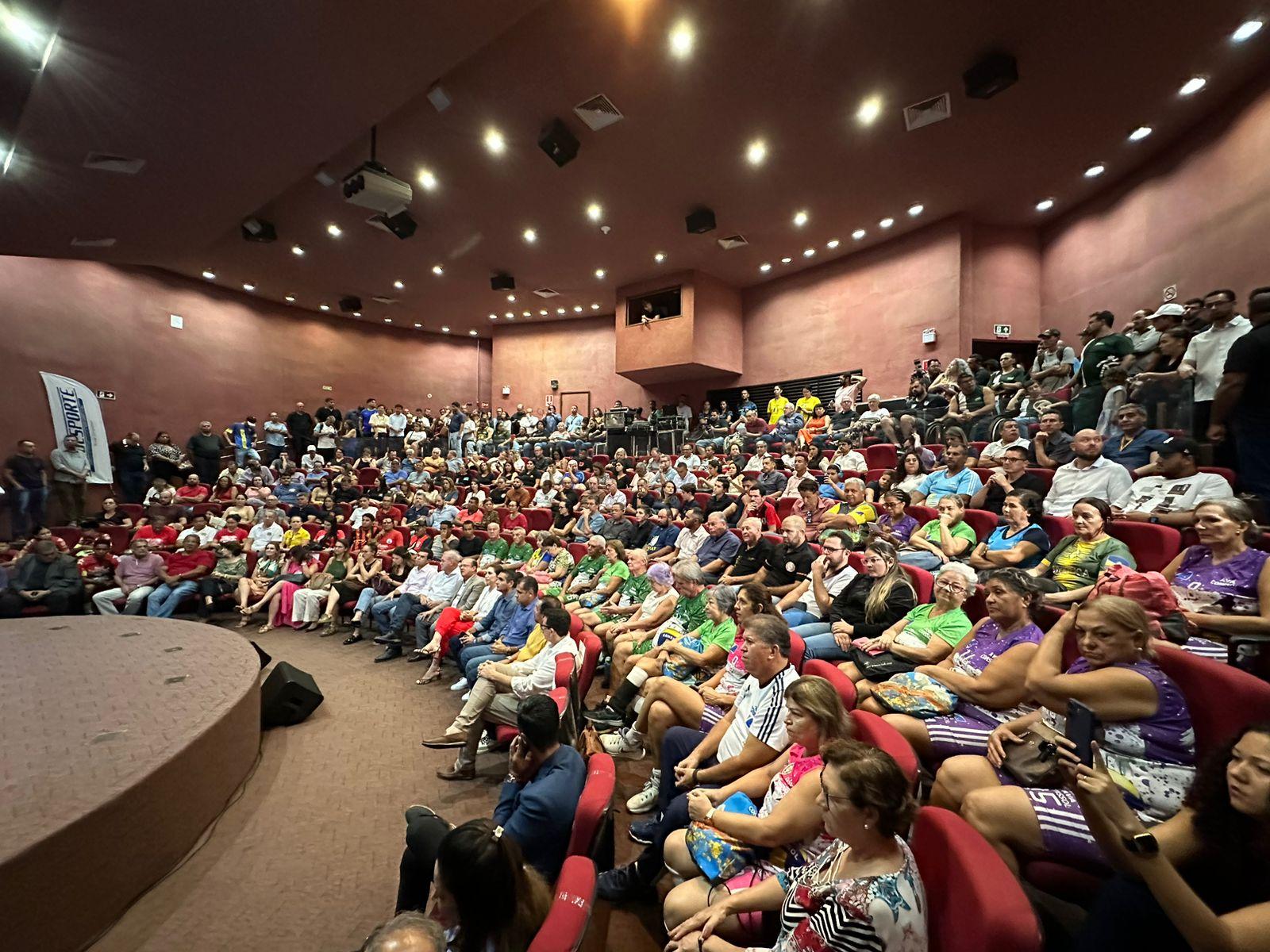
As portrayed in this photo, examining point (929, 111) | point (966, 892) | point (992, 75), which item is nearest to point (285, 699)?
point (966, 892)

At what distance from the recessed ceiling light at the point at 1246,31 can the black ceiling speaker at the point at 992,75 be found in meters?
1.96

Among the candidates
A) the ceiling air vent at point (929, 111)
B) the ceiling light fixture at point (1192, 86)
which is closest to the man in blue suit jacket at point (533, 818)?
the ceiling air vent at point (929, 111)

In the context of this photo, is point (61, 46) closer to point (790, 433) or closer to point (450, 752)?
point (450, 752)

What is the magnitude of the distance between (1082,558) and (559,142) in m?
7.15

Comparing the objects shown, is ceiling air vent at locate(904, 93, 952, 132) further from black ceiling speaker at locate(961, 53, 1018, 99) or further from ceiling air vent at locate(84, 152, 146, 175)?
ceiling air vent at locate(84, 152, 146, 175)

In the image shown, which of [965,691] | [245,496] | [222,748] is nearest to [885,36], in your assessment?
[965,691]

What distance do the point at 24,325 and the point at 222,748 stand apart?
11.0 metres

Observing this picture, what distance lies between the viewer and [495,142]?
7172 mm

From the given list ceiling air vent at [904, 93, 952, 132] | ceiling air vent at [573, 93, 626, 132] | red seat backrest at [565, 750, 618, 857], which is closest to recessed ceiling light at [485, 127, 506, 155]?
ceiling air vent at [573, 93, 626, 132]

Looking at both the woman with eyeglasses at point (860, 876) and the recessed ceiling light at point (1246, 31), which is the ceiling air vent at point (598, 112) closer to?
the recessed ceiling light at point (1246, 31)

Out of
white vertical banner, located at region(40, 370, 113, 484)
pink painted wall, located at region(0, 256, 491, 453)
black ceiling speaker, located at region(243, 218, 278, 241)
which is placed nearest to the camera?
pink painted wall, located at region(0, 256, 491, 453)

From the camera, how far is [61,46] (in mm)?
3316

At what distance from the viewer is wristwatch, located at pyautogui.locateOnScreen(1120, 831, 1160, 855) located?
940mm

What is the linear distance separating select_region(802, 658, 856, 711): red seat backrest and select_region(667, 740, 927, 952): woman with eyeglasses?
2.14 ft
